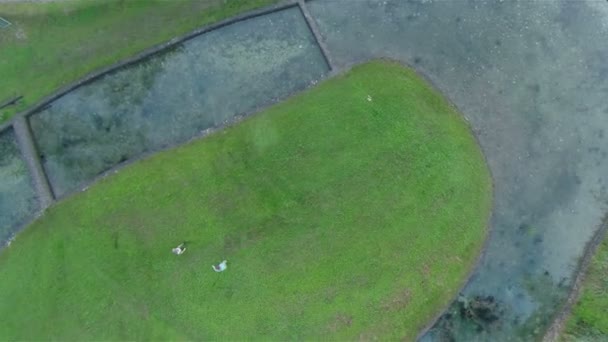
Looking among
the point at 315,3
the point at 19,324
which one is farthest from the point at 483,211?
the point at 19,324

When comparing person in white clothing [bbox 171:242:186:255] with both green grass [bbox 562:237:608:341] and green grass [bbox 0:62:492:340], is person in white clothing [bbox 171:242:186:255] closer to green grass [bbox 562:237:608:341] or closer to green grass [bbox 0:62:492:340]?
green grass [bbox 0:62:492:340]

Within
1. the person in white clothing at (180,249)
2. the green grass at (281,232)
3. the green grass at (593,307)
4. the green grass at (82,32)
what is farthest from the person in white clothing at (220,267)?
the green grass at (593,307)

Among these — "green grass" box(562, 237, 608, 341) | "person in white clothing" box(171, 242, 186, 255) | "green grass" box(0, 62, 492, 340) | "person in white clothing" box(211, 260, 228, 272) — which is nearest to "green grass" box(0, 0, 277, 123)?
"green grass" box(0, 62, 492, 340)

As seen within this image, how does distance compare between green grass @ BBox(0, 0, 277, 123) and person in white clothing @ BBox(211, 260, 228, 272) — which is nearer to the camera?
person in white clothing @ BBox(211, 260, 228, 272)

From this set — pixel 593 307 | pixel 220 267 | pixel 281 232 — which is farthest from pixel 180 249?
pixel 593 307

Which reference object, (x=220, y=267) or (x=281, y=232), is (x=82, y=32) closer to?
(x=220, y=267)

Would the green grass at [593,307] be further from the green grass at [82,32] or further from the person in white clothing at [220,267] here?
the green grass at [82,32]
